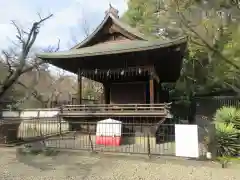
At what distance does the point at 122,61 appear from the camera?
16.2 m

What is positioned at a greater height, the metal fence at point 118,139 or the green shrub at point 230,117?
the green shrub at point 230,117

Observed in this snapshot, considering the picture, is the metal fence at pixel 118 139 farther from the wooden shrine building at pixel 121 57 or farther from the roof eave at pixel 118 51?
the roof eave at pixel 118 51

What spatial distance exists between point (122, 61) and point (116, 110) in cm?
319

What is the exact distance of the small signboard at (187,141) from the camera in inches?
355

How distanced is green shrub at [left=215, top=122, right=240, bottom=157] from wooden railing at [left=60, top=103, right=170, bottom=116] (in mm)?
3817

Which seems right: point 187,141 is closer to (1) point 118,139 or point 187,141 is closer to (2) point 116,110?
(1) point 118,139

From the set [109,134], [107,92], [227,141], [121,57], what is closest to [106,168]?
[109,134]

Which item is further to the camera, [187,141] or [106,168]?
[187,141]

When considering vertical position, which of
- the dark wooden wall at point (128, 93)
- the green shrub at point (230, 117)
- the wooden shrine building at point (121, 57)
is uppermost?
the wooden shrine building at point (121, 57)

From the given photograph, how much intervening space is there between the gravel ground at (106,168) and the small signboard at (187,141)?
1.38 feet

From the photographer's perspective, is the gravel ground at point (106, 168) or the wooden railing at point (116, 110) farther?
the wooden railing at point (116, 110)

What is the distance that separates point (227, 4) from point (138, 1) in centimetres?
1487

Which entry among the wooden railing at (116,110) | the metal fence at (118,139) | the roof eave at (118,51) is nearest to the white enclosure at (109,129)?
the metal fence at (118,139)

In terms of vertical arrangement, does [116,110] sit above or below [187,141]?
above
